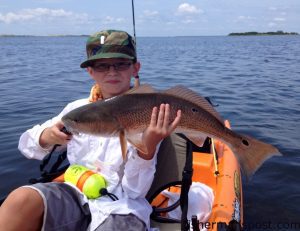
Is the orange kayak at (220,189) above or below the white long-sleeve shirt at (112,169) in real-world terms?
below

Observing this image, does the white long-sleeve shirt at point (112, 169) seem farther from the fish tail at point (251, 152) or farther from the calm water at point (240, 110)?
the calm water at point (240, 110)

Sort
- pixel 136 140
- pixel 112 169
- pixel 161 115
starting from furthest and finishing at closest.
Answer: pixel 112 169 → pixel 136 140 → pixel 161 115

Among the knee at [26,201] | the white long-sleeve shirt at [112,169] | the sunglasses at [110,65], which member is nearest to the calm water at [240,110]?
the white long-sleeve shirt at [112,169]

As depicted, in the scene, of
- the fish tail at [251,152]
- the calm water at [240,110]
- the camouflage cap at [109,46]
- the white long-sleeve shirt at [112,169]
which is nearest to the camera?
the fish tail at [251,152]

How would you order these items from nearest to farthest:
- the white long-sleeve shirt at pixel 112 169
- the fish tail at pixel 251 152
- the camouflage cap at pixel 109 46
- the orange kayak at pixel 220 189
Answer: the fish tail at pixel 251 152
the white long-sleeve shirt at pixel 112 169
the camouflage cap at pixel 109 46
the orange kayak at pixel 220 189

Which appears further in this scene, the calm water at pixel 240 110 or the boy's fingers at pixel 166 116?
the calm water at pixel 240 110

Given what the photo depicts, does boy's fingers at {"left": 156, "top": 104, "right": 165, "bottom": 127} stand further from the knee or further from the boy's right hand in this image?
the knee

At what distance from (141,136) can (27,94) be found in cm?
1334

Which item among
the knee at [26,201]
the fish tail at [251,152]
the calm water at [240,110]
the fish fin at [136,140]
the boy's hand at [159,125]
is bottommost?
the calm water at [240,110]

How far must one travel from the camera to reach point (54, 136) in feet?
11.8

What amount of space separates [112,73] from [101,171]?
102 cm

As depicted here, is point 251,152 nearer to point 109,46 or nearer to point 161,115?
point 161,115

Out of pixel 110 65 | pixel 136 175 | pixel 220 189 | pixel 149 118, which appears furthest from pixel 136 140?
pixel 220 189

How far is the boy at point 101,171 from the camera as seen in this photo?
3.22 metres
